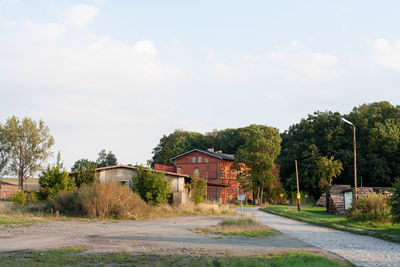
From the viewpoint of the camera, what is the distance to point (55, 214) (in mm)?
28125

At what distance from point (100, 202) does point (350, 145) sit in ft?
161

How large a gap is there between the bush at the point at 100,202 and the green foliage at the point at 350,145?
40.6 m

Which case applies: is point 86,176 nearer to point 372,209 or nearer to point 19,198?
point 19,198

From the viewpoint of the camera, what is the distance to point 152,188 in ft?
112

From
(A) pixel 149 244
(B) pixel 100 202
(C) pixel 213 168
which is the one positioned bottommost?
(A) pixel 149 244

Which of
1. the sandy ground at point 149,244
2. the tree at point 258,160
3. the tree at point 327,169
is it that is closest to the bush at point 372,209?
the sandy ground at point 149,244

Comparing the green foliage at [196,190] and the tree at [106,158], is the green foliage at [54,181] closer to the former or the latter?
the green foliage at [196,190]

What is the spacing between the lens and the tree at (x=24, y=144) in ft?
208

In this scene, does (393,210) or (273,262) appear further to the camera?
(393,210)

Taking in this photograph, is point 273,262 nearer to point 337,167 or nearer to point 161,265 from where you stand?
point 161,265

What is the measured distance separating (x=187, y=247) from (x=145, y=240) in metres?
2.66

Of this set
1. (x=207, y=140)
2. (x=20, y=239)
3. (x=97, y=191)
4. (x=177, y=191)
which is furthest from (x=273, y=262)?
(x=207, y=140)

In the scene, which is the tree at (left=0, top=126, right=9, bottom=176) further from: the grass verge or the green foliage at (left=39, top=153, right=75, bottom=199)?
the grass verge

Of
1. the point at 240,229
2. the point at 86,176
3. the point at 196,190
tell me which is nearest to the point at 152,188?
the point at 86,176
